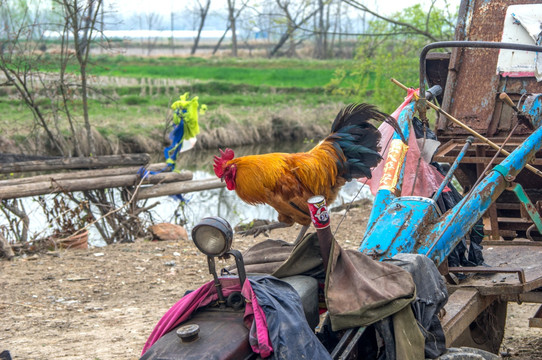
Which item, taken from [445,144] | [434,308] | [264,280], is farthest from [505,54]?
[264,280]

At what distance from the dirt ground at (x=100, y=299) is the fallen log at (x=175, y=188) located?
5.07 feet

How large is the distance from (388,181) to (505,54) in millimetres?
2560

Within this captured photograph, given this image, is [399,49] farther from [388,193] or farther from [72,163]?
[388,193]

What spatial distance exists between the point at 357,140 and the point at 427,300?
2697mm

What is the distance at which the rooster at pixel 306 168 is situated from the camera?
563 cm

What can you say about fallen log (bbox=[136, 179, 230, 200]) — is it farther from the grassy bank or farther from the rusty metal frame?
the rusty metal frame

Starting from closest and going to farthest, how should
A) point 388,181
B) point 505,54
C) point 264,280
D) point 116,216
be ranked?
point 264,280, point 388,181, point 505,54, point 116,216

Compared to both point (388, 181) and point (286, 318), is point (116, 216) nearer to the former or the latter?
point (388, 181)

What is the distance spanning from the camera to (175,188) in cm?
1144

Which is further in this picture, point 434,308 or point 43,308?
point 43,308

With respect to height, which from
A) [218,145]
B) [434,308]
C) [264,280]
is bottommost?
→ [218,145]

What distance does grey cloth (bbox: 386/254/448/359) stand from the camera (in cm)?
346

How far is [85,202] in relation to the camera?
985 centimetres

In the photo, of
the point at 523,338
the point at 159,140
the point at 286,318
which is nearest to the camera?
the point at 286,318
